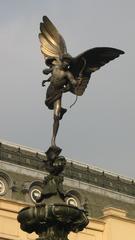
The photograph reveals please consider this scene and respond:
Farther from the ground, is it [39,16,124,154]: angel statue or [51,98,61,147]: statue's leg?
[39,16,124,154]: angel statue

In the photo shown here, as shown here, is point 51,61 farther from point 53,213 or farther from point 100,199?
point 100,199

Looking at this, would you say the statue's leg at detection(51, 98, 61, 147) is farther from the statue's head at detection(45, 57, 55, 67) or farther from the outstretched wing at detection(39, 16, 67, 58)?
the outstretched wing at detection(39, 16, 67, 58)

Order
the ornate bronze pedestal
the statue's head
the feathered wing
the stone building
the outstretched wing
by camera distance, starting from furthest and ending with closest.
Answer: the stone building, the outstretched wing, the statue's head, the feathered wing, the ornate bronze pedestal

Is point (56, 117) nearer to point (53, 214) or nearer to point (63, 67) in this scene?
point (63, 67)

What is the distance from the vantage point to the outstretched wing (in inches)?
472

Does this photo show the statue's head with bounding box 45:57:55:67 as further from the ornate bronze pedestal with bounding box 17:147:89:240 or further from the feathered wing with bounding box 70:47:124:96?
the ornate bronze pedestal with bounding box 17:147:89:240

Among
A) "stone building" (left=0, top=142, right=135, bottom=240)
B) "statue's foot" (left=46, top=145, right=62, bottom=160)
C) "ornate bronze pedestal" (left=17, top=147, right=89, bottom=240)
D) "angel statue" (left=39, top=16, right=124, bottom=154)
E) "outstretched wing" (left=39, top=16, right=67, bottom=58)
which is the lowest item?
"ornate bronze pedestal" (left=17, top=147, right=89, bottom=240)

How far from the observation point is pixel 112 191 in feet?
145

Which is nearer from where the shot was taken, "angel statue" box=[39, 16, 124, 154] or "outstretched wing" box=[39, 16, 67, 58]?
"angel statue" box=[39, 16, 124, 154]

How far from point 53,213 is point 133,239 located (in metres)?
28.6

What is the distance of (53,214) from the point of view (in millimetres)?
9875

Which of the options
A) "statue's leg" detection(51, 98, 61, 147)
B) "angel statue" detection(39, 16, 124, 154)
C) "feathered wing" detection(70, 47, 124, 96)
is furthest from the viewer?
"feathered wing" detection(70, 47, 124, 96)

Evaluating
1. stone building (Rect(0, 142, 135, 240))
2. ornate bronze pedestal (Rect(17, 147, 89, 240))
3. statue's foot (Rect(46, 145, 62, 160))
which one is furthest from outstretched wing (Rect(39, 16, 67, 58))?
stone building (Rect(0, 142, 135, 240))

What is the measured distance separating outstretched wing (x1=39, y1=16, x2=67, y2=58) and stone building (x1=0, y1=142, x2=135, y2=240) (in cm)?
2038
